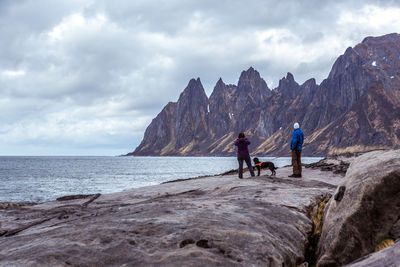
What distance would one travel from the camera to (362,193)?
5.70 metres

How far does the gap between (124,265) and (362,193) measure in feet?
14.0

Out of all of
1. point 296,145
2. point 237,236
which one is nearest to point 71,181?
point 296,145

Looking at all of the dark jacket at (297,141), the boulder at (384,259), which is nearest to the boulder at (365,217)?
the boulder at (384,259)

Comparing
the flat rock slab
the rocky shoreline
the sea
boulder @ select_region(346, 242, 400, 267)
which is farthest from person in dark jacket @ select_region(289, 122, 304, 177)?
the sea

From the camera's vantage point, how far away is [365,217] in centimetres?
552

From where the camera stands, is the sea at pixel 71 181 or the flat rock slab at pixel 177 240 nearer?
the flat rock slab at pixel 177 240

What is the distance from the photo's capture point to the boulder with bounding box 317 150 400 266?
17.5ft

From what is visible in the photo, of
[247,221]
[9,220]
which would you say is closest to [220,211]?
[247,221]

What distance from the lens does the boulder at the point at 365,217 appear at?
5340 millimetres

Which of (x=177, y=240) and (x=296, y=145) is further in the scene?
(x=296, y=145)

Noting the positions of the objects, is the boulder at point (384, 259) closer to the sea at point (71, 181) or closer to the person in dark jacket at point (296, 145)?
the person in dark jacket at point (296, 145)

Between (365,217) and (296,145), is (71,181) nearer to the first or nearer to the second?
(296,145)

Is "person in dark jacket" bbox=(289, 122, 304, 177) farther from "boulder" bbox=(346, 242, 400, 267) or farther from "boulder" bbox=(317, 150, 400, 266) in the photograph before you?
"boulder" bbox=(346, 242, 400, 267)

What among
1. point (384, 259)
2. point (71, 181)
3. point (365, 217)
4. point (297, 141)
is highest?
point (297, 141)
